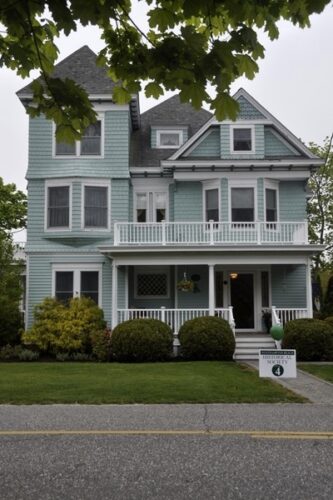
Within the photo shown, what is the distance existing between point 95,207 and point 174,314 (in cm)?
513

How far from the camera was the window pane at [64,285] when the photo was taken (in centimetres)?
2009

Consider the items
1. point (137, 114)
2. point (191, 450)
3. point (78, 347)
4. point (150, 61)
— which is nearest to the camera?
point (150, 61)

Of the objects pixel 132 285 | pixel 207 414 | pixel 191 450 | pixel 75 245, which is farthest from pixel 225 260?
pixel 191 450

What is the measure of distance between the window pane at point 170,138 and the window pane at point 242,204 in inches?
160

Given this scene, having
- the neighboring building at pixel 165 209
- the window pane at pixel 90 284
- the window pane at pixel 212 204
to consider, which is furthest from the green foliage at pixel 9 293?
the window pane at pixel 212 204

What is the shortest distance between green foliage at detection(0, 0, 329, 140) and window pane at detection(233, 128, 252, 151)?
16.9 m

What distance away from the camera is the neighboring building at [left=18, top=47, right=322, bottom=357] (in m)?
19.9

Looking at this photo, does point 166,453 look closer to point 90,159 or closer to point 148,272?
point 148,272

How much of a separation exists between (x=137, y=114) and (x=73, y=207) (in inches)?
212

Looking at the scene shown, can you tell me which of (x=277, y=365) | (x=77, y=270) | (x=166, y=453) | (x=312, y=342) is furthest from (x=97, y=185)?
Answer: (x=166, y=453)

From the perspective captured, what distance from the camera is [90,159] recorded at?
20.5 meters

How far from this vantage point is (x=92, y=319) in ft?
60.5

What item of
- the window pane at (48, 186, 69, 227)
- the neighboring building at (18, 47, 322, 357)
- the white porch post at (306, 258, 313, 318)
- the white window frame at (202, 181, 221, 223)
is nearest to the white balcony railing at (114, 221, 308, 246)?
the neighboring building at (18, 47, 322, 357)

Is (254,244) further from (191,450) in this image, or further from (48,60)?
(48,60)
